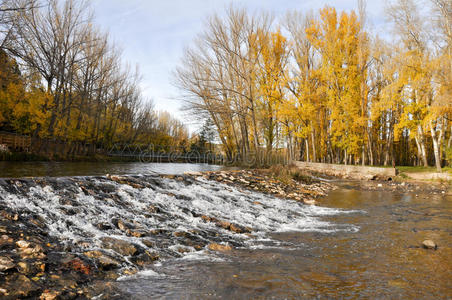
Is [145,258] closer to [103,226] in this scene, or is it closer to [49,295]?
[103,226]

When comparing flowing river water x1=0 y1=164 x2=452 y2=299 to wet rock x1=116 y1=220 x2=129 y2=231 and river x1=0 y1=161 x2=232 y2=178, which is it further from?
river x1=0 y1=161 x2=232 y2=178

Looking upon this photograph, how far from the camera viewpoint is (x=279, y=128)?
89.7ft

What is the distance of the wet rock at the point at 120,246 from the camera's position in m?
3.85

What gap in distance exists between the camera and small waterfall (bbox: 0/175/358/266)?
4199 millimetres

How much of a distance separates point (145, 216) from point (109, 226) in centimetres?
87

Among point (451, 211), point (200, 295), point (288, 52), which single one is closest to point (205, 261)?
point (200, 295)

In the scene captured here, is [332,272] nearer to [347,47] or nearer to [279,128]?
[347,47]

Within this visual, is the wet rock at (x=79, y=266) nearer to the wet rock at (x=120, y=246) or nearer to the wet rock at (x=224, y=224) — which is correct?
the wet rock at (x=120, y=246)

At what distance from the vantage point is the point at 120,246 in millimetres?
3943

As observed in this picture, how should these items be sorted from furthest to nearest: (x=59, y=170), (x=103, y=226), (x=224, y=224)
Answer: (x=59, y=170), (x=224, y=224), (x=103, y=226)

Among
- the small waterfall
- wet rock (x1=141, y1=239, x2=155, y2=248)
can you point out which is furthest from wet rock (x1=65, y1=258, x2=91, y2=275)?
wet rock (x1=141, y1=239, x2=155, y2=248)

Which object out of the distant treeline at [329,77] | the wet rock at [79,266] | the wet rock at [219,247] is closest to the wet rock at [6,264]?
the wet rock at [79,266]

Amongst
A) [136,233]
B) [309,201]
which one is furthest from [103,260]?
[309,201]

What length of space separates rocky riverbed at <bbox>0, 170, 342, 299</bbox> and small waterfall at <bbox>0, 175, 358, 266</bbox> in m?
0.01
